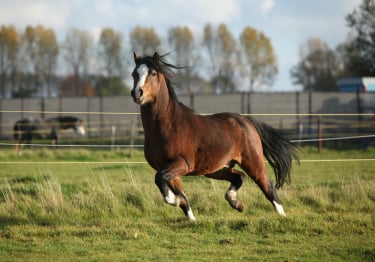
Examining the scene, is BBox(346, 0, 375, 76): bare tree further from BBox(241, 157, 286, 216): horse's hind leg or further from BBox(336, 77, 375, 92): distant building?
BBox(241, 157, 286, 216): horse's hind leg

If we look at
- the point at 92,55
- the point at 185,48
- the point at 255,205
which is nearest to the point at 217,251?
the point at 255,205

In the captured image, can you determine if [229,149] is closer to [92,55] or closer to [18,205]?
[18,205]

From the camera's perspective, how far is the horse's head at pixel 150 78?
686 centimetres

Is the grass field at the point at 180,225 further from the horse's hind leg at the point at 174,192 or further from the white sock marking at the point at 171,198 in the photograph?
the white sock marking at the point at 171,198

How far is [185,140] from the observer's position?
739cm

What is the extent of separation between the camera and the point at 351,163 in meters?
16.4

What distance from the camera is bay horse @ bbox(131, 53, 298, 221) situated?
23.4 ft

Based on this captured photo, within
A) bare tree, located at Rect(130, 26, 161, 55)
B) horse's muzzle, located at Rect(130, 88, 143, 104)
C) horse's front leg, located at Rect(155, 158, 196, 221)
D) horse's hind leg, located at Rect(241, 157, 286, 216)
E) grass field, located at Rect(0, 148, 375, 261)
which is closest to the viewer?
grass field, located at Rect(0, 148, 375, 261)

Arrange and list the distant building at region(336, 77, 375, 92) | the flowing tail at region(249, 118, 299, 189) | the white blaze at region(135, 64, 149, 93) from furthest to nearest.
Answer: the distant building at region(336, 77, 375, 92), the flowing tail at region(249, 118, 299, 189), the white blaze at region(135, 64, 149, 93)

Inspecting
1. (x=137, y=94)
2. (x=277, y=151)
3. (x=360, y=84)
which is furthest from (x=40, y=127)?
(x=137, y=94)

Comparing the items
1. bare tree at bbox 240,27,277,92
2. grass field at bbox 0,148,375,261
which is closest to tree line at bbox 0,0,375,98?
bare tree at bbox 240,27,277,92

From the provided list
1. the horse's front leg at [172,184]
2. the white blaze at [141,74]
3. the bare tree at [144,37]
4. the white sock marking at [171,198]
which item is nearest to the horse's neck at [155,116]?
the white blaze at [141,74]

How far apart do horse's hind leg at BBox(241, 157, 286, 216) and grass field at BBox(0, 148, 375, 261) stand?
29 centimetres

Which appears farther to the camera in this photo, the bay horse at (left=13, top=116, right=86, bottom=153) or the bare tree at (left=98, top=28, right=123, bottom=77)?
the bare tree at (left=98, top=28, right=123, bottom=77)
